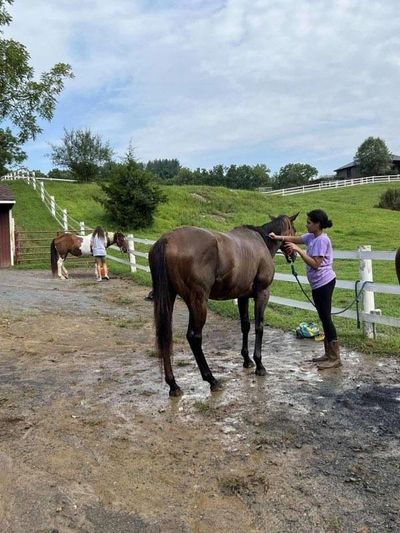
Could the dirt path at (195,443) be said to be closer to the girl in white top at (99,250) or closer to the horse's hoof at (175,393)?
A: the horse's hoof at (175,393)

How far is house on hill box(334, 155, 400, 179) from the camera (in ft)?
245

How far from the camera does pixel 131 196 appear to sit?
2319cm

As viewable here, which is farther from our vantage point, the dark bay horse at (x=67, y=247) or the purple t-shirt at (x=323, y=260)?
the dark bay horse at (x=67, y=247)

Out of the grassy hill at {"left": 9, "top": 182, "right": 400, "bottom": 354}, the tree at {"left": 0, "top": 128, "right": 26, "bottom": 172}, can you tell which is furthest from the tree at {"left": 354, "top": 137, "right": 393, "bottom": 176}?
the tree at {"left": 0, "top": 128, "right": 26, "bottom": 172}

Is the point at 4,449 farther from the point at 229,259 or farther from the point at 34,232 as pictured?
the point at 34,232

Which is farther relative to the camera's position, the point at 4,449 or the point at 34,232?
the point at 34,232

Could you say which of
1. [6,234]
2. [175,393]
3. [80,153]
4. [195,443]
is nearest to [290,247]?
[175,393]

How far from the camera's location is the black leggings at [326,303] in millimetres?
5516

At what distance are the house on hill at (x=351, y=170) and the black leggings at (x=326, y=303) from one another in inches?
2849

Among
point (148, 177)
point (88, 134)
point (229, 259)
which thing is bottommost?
point (229, 259)

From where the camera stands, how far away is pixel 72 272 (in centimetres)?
1630

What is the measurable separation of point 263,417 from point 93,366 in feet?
8.22

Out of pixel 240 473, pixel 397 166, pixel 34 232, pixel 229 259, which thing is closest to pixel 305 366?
pixel 229 259

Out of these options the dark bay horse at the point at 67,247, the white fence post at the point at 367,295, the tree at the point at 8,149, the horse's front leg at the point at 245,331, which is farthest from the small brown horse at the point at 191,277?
the dark bay horse at the point at 67,247
